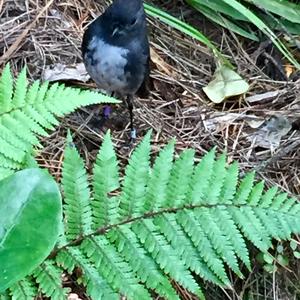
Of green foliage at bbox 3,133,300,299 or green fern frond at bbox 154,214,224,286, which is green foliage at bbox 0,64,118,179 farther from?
green fern frond at bbox 154,214,224,286

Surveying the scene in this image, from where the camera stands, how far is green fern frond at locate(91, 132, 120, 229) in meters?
1.86

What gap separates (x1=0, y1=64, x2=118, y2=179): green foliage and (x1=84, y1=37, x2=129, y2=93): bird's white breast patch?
1.18 metres

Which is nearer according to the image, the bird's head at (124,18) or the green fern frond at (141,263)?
the green fern frond at (141,263)

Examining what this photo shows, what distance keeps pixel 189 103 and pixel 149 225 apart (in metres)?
1.56

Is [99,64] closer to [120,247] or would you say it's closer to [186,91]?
[186,91]

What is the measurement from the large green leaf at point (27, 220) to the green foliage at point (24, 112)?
290mm

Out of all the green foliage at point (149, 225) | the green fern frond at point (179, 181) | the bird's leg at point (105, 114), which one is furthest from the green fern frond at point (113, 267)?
the bird's leg at point (105, 114)

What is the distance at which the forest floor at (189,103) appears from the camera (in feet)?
9.57

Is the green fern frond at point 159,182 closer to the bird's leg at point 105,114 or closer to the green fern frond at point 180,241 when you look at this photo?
the green fern frond at point 180,241

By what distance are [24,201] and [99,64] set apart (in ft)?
5.51

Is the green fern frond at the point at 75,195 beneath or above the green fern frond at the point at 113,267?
above

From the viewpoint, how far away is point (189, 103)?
3.38m

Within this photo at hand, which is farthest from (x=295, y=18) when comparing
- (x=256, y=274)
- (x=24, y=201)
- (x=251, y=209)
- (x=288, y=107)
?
(x=24, y=201)

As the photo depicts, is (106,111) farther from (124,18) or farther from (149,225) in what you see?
(149,225)
